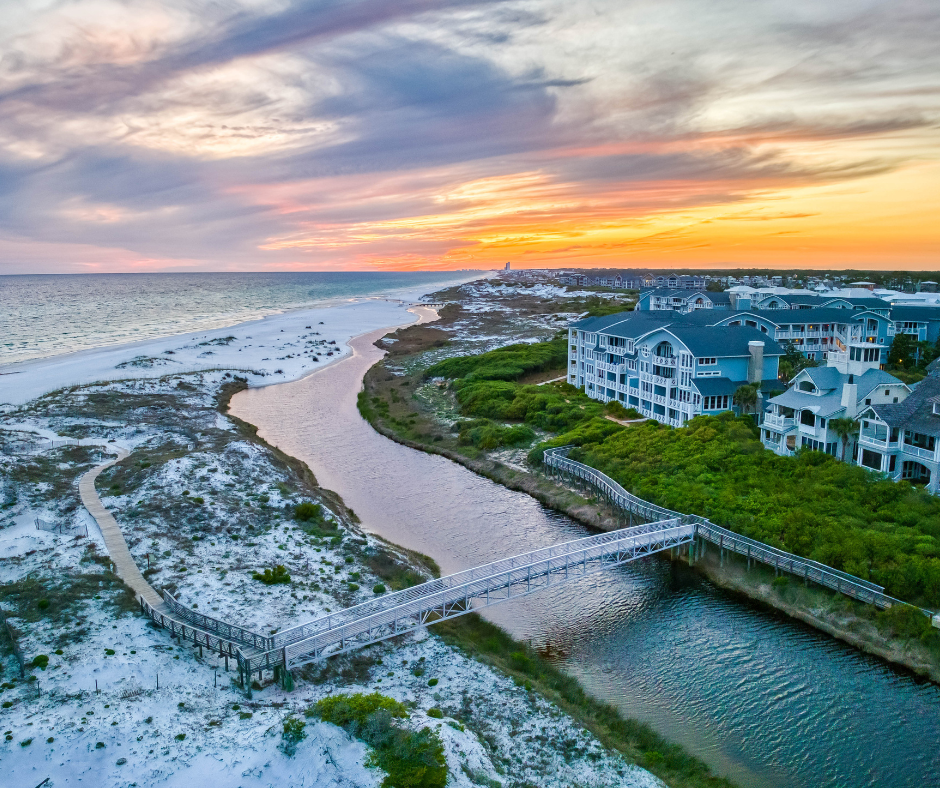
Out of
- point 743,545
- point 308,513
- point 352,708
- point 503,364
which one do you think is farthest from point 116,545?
point 503,364

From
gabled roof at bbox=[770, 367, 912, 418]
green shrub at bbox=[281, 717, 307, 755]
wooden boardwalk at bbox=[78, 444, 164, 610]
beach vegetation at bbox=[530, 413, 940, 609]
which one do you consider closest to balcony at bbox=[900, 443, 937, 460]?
beach vegetation at bbox=[530, 413, 940, 609]

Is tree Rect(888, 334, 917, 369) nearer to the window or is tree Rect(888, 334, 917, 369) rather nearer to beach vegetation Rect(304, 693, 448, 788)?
the window

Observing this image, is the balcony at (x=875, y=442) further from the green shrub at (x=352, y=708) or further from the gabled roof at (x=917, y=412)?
the green shrub at (x=352, y=708)

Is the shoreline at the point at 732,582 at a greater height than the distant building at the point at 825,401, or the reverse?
the distant building at the point at 825,401

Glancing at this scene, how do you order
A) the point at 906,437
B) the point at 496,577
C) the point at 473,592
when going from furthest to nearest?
the point at 906,437, the point at 496,577, the point at 473,592

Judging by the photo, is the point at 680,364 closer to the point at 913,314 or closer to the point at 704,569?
the point at 704,569

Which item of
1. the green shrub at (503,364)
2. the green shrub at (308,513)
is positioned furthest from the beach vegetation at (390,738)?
the green shrub at (503,364)

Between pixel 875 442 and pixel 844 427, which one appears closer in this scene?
pixel 875 442
